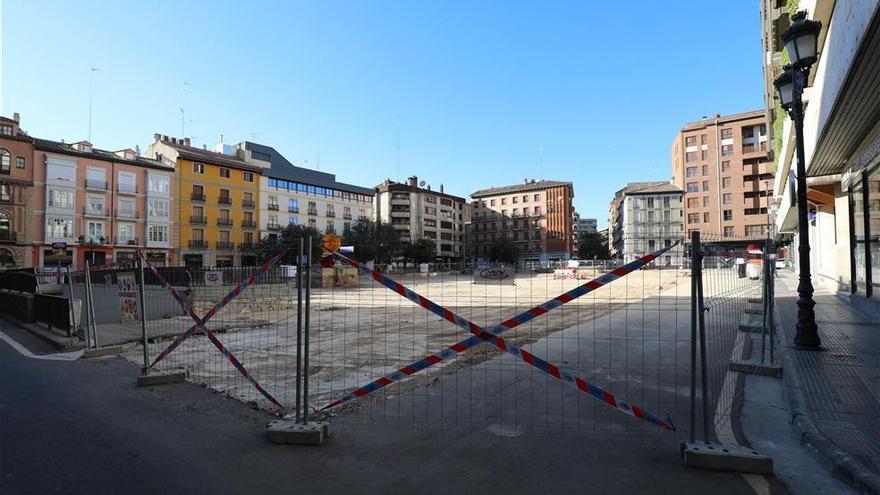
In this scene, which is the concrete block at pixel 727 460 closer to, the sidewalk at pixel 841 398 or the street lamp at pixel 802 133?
the sidewalk at pixel 841 398

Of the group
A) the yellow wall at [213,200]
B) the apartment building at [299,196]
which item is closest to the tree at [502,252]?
the apartment building at [299,196]

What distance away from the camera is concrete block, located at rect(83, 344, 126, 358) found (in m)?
8.05

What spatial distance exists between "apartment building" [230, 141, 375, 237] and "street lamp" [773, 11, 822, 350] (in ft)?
192

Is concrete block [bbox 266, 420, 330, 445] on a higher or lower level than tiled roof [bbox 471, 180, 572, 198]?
lower

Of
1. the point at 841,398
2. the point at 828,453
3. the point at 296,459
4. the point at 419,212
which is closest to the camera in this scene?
the point at 828,453

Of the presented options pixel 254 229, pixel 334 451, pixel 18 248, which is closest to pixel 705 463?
pixel 334 451

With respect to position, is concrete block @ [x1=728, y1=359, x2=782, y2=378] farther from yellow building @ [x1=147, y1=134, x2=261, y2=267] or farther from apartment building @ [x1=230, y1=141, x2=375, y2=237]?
apartment building @ [x1=230, y1=141, x2=375, y2=237]

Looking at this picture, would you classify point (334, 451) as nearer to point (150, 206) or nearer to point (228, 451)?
point (228, 451)

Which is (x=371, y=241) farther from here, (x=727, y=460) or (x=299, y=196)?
(x=727, y=460)

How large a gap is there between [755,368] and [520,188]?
10035 centimetres

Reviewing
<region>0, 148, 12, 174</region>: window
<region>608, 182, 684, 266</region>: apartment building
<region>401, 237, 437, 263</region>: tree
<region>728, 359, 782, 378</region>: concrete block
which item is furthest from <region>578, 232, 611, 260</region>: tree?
<region>728, 359, 782, 378</region>: concrete block

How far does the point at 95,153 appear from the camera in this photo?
47875 mm

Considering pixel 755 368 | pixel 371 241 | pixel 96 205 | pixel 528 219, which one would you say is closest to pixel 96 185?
pixel 96 205

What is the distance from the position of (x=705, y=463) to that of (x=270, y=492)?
116 inches
